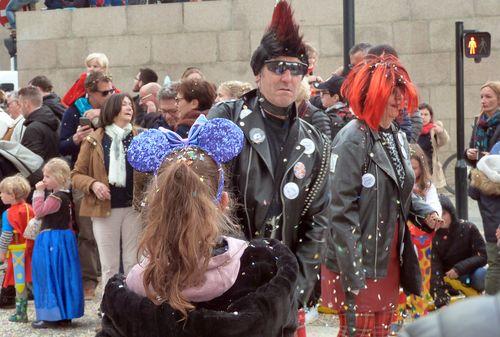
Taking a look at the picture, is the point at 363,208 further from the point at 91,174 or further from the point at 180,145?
the point at 91,174

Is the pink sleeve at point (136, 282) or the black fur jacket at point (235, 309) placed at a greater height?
the pink sleeve at point (136, 282)

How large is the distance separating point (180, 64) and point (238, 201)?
10062 mm

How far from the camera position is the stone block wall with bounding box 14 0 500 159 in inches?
548

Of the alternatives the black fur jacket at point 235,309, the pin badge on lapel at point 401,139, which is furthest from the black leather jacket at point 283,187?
the black fur jacket at point 235,309

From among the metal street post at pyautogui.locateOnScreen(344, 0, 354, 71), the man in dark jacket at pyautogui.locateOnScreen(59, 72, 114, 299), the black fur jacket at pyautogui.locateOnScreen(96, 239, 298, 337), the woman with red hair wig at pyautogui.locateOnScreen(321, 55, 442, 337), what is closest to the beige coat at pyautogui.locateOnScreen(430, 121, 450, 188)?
the metal street post at pyautogui.locateOnScreen(344, 0, 354, 71)

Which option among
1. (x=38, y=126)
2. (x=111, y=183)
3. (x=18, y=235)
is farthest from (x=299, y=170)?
(x=38, y=126)

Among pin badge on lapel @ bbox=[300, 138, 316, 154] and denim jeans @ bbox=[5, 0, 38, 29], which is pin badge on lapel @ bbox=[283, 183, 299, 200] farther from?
denim jeans @ bbox=[5, 0, 38, 29]

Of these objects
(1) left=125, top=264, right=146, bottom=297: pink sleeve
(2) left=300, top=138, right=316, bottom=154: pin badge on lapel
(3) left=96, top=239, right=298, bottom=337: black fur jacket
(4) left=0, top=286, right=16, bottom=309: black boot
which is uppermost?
(2) left=300, top=138, right=316, bottom=154: pin badge on lapel

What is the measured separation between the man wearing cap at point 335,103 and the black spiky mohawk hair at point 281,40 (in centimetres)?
392

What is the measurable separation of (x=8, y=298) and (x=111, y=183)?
1.84 m

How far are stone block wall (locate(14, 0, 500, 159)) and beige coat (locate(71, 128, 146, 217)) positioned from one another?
6.24m

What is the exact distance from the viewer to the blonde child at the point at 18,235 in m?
8.39

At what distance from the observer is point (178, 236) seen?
2.77 meters

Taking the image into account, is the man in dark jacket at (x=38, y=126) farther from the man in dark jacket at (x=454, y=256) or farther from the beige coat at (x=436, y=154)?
the beige coat at (x=436, y=154)
